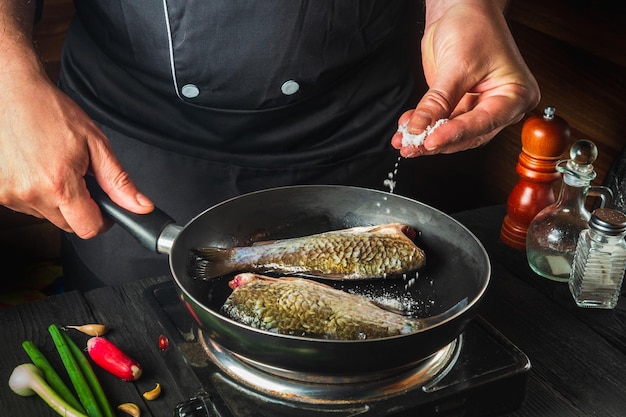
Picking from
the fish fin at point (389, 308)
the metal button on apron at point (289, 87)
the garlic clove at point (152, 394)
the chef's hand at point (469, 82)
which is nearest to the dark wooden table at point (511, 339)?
the garlic clove at point (152, 394)

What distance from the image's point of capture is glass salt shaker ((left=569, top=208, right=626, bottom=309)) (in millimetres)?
1272

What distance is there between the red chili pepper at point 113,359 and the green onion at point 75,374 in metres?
0.03

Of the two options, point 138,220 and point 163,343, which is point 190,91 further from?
point 163,343

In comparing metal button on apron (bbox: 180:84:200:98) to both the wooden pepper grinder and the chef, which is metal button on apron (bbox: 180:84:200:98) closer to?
the chef

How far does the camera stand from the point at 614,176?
5.65 ft

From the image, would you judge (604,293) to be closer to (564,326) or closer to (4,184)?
(564,326)

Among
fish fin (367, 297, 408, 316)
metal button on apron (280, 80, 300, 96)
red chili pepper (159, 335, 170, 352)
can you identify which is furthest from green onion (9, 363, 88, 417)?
metal button on apron (280, 80, 300, 96)

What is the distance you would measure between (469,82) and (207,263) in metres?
0.59

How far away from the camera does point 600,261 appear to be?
4.36 ft

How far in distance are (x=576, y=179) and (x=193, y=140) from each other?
81cm

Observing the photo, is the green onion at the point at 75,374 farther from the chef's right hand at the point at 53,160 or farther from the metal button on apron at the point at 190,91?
the metal button on apron at the point at 190,91

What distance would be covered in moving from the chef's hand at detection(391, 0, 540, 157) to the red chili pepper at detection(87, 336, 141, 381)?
584 millimetres

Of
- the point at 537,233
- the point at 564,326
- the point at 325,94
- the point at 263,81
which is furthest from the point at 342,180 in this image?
the point at 564,326

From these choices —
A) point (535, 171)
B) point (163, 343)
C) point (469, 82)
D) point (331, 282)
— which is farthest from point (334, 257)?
point (535, 171)
